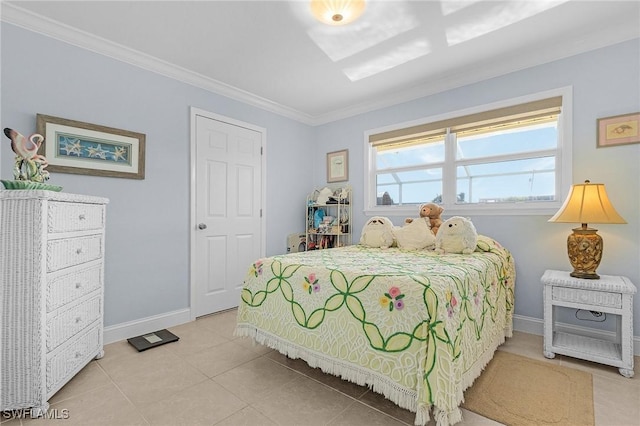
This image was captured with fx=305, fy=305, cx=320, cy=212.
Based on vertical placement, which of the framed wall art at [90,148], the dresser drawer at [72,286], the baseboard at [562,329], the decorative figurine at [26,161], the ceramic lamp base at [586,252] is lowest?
the baseboard at [562,329]

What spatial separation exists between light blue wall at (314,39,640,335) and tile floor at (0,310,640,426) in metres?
0.70

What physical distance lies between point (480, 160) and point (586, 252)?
124cm

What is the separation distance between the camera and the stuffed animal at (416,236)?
2821 mm

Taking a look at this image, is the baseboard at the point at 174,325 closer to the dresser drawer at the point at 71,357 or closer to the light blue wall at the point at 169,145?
the light blue wall at the point at 169,145

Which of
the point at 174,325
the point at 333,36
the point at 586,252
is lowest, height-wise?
the point at 174,325

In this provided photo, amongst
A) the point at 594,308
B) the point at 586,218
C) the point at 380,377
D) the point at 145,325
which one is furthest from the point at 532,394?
the point at 145,325

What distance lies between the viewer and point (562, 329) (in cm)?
260

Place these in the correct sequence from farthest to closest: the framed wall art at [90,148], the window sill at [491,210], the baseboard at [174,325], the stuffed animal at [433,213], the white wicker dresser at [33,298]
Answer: the stuffed animal at [433,213]
the window sill at [491,210]
the baseboard at [174,325]
the framed wall art at [90,148]
the white wicker dresser at [33,298]

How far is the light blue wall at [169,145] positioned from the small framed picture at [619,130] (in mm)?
52

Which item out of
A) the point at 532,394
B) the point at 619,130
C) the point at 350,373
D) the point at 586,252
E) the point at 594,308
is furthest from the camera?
the point at 619,130

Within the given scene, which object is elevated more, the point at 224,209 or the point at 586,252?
the point at 224,209

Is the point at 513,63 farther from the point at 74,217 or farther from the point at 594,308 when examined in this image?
→ the point at 74,217

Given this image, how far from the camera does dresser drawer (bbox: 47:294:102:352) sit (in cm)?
167

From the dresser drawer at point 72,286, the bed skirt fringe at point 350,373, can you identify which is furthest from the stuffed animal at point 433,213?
the dresser drawer at point 72,286
